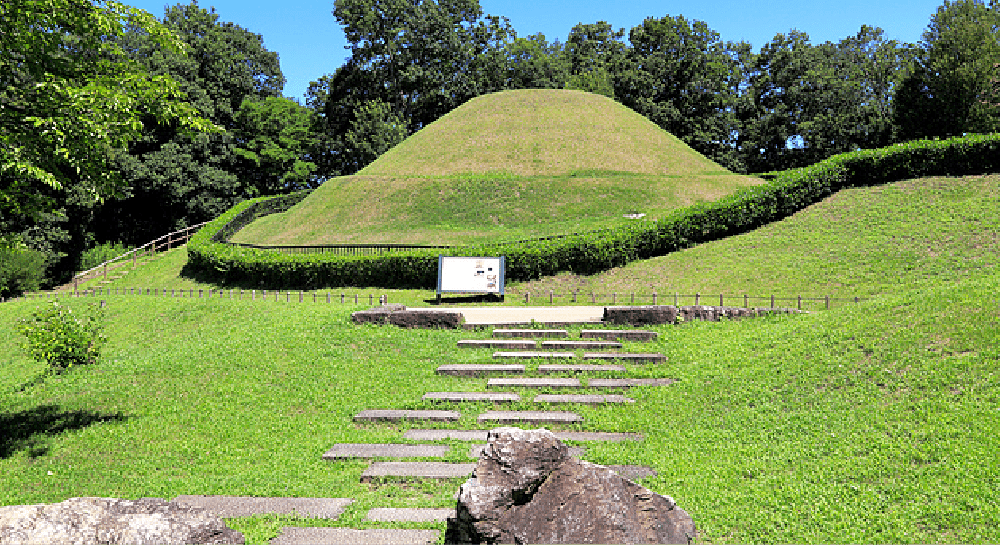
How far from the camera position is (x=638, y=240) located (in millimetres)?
27891

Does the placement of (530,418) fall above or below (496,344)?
below

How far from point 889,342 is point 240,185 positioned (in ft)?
185

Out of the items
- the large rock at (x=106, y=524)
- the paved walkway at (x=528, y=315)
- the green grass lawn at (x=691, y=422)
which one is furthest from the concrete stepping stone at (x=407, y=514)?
the paved walkway at (x=528, y=315)

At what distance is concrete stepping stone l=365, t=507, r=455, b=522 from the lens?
664 cm

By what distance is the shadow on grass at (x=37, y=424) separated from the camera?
934 centimetres

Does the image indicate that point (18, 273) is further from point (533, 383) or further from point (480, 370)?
point (533, 383)

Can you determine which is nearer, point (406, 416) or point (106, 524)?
point (106, 524)

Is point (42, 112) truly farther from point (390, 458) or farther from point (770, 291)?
point (770, 291)

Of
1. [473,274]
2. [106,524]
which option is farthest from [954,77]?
[106,524]

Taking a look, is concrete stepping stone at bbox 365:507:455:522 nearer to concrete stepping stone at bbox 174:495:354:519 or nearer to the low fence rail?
concrete stepping stone at bbox 174:495:354:519

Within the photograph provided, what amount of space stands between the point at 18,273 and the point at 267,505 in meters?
32.7

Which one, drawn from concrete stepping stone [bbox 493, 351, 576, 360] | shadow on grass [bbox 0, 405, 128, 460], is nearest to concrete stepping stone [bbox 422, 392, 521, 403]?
concrete stepping stone [bbox 493, 351, 576, 360]

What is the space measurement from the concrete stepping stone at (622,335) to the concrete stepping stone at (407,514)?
8.98m

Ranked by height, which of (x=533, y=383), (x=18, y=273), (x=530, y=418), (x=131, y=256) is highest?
(x=131, y=256)
